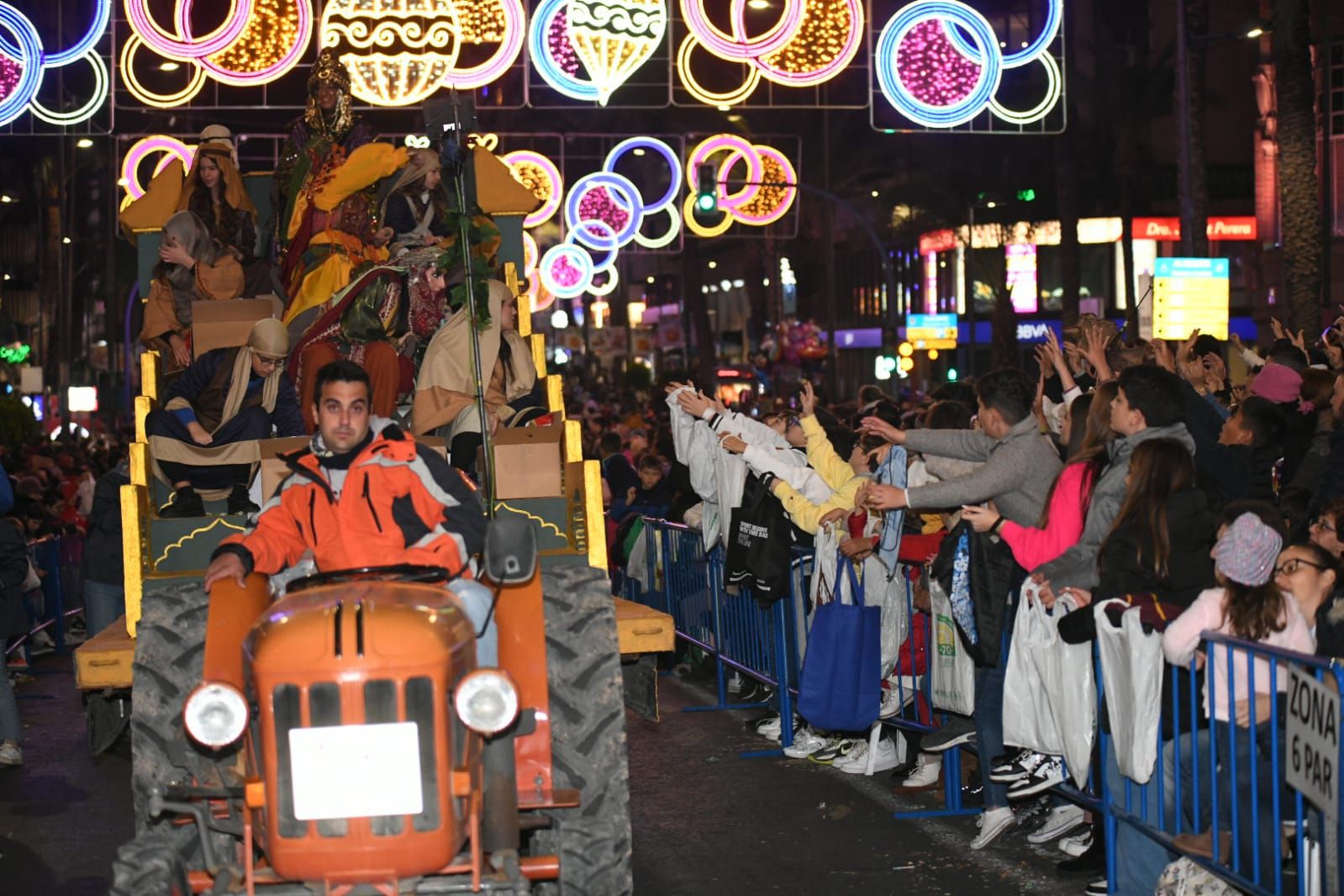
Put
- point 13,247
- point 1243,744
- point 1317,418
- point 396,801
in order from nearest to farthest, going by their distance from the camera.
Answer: point 396,801, point 1243,744, point 1317,418, point 13,247

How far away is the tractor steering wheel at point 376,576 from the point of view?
21.5 feet

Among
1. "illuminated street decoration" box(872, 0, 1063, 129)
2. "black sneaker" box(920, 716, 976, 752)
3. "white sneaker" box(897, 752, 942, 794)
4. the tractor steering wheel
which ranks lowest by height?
"white sneaker" box(897, 752, 942, 794)

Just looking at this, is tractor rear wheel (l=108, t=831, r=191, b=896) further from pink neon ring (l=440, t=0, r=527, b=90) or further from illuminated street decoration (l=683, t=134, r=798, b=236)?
illuminated street decoration (l=683, t=134, r=798, b=236)

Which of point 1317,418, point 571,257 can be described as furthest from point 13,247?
point 1317,418

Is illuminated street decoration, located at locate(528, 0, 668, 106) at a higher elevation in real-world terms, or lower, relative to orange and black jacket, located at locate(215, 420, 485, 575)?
higher

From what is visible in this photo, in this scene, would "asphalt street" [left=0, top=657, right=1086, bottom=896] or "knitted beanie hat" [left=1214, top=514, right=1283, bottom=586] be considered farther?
"asphalt street" [left=0, top=657, right=1086, bottom=896]

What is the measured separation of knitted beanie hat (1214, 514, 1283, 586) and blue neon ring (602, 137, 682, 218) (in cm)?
1857

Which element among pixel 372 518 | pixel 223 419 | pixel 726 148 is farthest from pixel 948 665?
pixel 726 148

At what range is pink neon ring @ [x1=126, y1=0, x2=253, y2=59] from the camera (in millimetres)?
19562

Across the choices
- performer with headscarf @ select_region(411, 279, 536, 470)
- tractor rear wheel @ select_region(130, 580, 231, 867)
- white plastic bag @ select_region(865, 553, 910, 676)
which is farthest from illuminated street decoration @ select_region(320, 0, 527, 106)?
tractor rear wheel @ select_region(130, 580, 231, 867)

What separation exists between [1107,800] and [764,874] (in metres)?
1.66

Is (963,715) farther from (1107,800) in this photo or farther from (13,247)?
(13,247)

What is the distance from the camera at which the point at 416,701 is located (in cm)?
591

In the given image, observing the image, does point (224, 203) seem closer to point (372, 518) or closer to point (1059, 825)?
point (372, 518)
